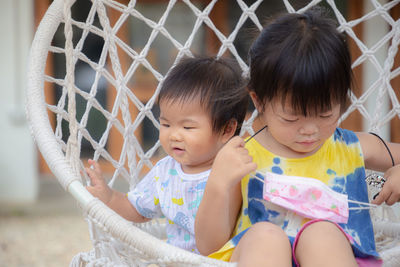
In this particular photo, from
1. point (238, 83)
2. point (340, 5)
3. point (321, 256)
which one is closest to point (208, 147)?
point (238, 83)

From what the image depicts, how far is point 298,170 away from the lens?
1.06 m

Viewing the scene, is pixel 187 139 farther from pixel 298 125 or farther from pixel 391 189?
pixel 391 189

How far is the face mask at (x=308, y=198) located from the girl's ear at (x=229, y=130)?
0.24m

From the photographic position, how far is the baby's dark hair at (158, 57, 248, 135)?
1.19 m

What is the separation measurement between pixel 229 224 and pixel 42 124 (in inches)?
18.3

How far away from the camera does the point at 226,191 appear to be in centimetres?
96

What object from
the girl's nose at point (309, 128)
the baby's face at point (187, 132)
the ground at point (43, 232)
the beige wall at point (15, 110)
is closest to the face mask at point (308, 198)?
the girl's nose at point (309, 128)

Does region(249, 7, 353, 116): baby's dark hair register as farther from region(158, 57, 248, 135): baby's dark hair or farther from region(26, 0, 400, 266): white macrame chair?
region(26, 0, 400, 266): white macrame chair

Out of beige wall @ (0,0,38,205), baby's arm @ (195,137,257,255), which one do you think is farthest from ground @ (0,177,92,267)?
baby's arm @ (195,137,257,255)

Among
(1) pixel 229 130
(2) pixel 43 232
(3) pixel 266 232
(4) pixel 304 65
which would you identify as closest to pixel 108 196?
(1) pixel 229 130

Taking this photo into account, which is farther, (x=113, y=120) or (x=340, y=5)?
(x=340, y=5)

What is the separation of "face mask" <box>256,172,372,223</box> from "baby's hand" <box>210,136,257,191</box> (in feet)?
0.31

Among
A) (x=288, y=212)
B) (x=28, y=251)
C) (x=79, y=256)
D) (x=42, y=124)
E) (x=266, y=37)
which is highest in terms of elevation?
(x=266, y=37)

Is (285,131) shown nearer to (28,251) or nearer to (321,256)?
(321,256)
